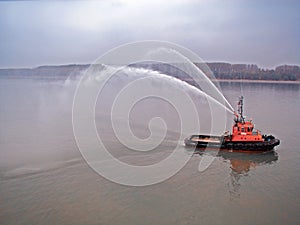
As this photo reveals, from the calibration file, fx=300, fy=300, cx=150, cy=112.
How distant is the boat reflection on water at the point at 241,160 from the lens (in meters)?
16.6

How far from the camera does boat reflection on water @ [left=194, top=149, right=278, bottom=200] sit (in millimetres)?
16625

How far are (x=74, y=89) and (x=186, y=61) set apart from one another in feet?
106

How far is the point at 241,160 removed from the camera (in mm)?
19562

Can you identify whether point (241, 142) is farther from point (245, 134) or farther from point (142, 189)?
point (142, 189)

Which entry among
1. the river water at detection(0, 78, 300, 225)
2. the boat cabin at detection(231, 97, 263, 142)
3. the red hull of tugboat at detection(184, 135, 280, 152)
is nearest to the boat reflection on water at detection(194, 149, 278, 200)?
the river water at detection(0, 78, 300, 225)

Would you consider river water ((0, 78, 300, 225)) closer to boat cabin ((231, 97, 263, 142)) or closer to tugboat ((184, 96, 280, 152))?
tugboat ((184, 96, 280, 152))

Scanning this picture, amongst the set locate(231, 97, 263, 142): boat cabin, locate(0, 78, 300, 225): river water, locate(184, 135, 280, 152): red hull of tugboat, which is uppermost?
locate(231, 97, 263, 142): boat cabin

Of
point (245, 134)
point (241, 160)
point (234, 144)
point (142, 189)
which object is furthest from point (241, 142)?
point (142, 189)

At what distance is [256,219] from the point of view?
1196cm

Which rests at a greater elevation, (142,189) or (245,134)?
(245,134)

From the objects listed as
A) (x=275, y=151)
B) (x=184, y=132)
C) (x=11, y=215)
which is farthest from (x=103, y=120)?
(x=11, y=215)

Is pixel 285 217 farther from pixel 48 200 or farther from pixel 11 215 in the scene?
pixel 11 215

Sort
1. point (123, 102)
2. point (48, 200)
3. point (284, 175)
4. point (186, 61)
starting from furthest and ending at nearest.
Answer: point (123, 102) → point (186, 61) → point (284, 175) → point (48, 200)

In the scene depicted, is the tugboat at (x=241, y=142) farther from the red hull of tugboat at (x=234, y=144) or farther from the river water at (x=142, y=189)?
the river water at (x=142, y=189)
